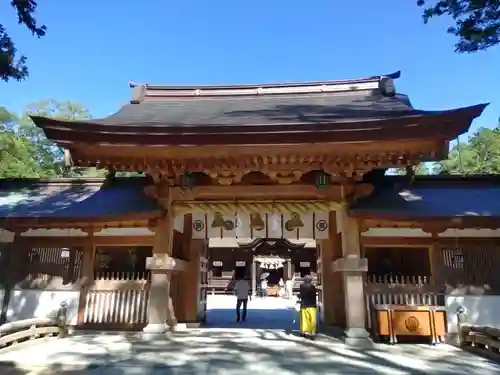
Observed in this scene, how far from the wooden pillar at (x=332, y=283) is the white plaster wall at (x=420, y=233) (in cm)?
89

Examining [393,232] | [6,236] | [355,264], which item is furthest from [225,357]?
[6,236]

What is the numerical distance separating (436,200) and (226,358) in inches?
250

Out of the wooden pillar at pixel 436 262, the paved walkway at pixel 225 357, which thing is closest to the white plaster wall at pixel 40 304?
the paved walkway at pixel 225 357

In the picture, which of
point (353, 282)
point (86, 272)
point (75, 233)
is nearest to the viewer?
point (353, 282)

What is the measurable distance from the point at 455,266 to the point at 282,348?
443 centimetres

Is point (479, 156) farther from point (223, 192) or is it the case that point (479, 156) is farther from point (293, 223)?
point (223, 192)

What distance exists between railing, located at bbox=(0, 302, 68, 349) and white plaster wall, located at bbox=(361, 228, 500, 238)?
22.4ft

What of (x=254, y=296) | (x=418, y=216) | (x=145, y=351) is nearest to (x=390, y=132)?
(x=418, y=216)

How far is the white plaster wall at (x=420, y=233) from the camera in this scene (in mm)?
8289

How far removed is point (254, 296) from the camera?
26016 mm

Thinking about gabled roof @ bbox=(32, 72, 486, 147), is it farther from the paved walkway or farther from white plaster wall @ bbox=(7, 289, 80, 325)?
white plaster wall @ bbox=(7, 289, 80, 325)

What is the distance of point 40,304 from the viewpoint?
8.60 meters

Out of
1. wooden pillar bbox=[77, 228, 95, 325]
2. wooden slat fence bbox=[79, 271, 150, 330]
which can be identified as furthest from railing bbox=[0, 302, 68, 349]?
wooden slat fence bbox=[79, 271, 150, 330]

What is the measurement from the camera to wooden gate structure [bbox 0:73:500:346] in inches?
267
